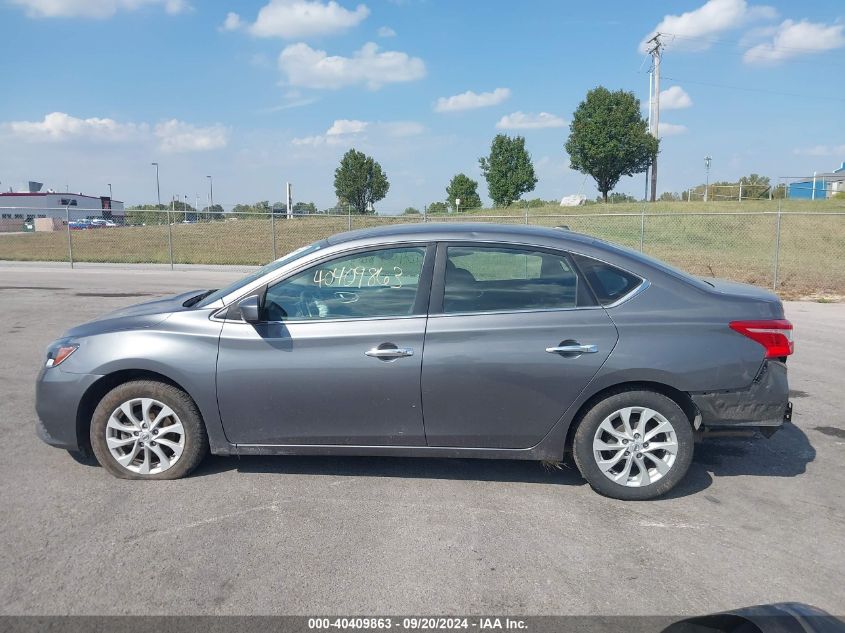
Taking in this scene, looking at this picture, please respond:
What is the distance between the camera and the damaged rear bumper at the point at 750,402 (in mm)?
4035

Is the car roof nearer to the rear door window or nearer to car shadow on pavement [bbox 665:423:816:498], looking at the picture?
the rear door window

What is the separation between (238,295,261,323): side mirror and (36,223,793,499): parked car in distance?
1 centimetres

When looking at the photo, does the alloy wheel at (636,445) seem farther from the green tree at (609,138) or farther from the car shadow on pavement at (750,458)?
the green tree at (609,138)

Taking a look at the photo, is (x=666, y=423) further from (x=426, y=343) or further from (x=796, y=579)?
(x=426, y=343)

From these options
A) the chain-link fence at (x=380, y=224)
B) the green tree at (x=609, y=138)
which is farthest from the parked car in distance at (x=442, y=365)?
the green tree at (x=609, y=138)

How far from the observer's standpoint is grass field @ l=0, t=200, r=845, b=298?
912 inches

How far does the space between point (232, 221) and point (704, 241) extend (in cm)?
1907

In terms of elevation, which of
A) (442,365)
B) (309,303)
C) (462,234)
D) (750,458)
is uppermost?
(462,234)

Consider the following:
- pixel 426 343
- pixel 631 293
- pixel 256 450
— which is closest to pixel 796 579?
pixel 631 293

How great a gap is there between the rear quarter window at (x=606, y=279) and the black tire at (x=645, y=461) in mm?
609

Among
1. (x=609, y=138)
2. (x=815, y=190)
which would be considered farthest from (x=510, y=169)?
(x=815, y=190)

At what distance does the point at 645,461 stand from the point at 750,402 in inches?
28.8

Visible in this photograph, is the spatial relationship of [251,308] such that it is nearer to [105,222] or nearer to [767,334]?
[767,334]

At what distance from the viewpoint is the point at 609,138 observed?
46.5 m
